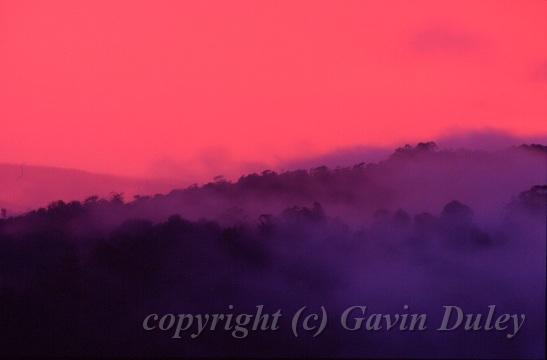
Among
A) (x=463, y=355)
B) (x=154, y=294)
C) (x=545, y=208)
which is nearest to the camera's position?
(x=463, y=355)

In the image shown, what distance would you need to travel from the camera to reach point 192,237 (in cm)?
647

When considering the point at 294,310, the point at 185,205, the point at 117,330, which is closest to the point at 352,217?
the point at 294,310

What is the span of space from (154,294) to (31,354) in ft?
3.30

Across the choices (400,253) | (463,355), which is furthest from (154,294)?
(463,355)

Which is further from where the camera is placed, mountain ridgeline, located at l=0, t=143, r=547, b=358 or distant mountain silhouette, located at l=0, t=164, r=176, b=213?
distant mountain silhouette, located at l=0, t=164, r=176, b=213

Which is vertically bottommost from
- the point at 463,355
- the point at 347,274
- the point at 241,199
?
the point at 463,355

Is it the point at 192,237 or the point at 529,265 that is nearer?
the point at 529,265

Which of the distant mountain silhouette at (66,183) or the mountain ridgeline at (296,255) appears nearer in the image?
the mountain ridgeline at (296,255)

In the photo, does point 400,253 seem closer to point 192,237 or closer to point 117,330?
point 192,237

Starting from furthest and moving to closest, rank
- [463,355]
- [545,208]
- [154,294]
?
1. [154,294]
2. [545,208]
3. [463,355]

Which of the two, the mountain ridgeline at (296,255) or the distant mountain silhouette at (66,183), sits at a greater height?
the distant mountain silhouette at (66,183)

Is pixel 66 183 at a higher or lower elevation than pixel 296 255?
higher

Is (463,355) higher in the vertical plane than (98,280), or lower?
lower

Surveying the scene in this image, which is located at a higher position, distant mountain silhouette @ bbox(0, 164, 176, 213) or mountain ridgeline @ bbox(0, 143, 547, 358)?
distant mountain silhouette @ bbox(0, 164, 176, 213)
